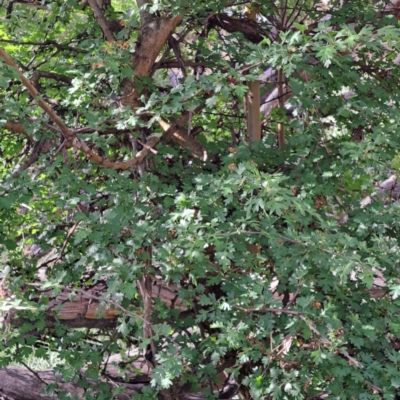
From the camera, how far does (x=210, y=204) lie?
2.37 m

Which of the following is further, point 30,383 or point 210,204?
point 30,383

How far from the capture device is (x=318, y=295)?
7.84 ft

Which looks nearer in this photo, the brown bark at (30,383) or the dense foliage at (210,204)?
the dense foliage at (210,204)

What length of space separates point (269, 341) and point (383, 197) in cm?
109

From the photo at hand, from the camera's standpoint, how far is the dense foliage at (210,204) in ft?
7.39

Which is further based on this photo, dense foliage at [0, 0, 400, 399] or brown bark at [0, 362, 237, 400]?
brown bark at [0, 362, 237, 400]

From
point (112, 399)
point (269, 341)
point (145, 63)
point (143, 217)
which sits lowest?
point (112, 399)

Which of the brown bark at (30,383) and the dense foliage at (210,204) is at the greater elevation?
the dense foliage at (210,204)

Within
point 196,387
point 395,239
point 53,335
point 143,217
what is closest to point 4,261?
point 53,335

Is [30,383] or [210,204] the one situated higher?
[210,204]

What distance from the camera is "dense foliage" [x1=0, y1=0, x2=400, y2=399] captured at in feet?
7.39

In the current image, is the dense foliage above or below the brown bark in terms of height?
above

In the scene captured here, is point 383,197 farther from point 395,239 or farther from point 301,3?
point 301,3

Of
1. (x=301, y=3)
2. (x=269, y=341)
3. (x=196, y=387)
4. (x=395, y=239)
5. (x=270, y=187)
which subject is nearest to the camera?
(x=270, y=187)
